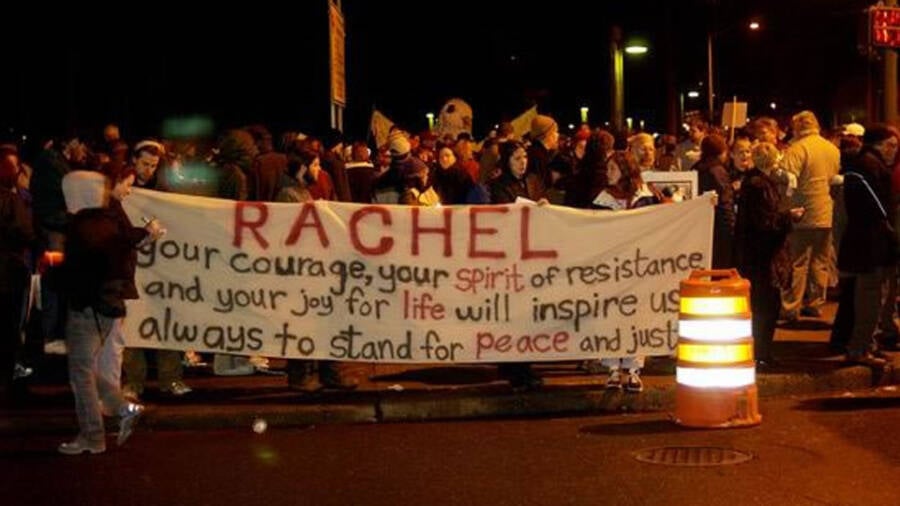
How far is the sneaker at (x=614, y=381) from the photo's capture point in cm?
1001

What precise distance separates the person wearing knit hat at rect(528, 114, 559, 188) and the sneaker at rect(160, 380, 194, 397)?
378cm

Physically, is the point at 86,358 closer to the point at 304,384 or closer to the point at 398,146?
the point at 304,384

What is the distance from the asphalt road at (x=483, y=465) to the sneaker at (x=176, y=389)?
80cm

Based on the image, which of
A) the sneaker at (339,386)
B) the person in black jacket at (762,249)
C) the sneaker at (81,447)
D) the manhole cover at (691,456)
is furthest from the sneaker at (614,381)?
the sneaker at (81,447)

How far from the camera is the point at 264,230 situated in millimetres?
9922

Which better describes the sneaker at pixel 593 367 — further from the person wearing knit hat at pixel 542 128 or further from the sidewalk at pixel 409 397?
the person wearing knit hat at pixel 542 128

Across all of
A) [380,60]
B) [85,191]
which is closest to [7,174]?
[85,191]

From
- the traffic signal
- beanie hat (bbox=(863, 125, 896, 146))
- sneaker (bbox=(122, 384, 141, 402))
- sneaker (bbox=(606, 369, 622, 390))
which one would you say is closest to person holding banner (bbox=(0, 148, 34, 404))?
sneaker (bbox=(122, 384, 141, 402))

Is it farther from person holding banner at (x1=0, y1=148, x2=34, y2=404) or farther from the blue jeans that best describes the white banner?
the blue jeans

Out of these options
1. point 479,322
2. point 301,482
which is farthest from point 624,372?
point 301,482

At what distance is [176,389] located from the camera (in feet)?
33.5

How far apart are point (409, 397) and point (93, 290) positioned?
250 cm

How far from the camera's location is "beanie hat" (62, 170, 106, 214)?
840cm

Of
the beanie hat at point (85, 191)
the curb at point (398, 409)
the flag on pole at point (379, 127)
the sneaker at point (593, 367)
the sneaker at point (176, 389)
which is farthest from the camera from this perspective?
the flag on pole at point (379, 127)
